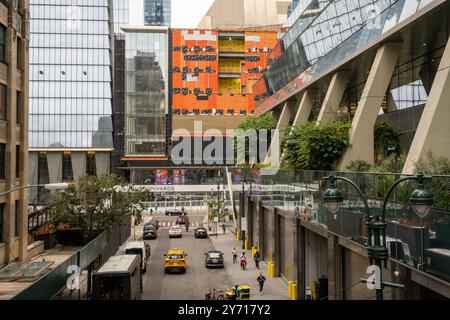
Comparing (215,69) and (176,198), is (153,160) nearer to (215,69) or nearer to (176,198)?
(176,198)

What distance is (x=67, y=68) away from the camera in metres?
95.1

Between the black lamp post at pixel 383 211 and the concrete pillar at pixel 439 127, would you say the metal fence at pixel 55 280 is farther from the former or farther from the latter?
the concrete pillar at pixel 439 127

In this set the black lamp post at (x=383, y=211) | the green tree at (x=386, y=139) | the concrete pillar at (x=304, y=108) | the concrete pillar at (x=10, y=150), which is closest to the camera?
the black lamp post at (x=383, y=211)

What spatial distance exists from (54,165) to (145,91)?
→ 24.4 meters

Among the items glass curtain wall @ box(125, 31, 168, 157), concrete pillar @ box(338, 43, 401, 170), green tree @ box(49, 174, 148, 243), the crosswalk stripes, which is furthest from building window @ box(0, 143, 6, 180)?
glass curtain wall @ box(125, 31, 168, 157)

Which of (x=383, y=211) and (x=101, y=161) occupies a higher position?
(x=101, y=161)

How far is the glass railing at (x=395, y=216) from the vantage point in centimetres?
1121

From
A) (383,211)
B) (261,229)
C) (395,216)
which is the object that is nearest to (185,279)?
(261,229)

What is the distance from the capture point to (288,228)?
29.8m

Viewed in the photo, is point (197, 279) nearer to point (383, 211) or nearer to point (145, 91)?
point (383, 211)

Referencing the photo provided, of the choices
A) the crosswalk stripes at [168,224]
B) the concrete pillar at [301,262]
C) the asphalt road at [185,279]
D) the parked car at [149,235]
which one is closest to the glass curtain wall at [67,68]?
the crosswalk stripes at [168,224]

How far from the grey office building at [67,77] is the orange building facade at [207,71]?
14247 millimetres
